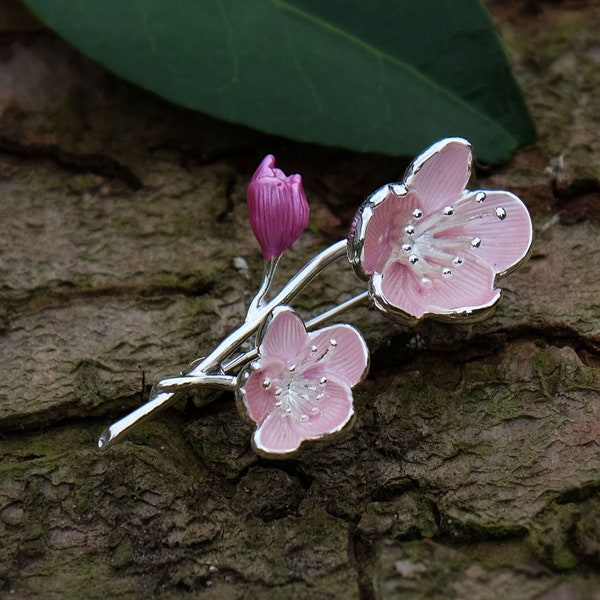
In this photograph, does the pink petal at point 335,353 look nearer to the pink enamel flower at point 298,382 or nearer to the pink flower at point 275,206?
the pink enamel flower at point 298,382

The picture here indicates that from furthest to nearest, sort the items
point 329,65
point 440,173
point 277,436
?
point 329,65
point 440,173
point 277,436

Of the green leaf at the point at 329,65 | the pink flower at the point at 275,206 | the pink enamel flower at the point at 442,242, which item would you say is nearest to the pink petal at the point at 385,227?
the pink enamel flower at the point at 442,242

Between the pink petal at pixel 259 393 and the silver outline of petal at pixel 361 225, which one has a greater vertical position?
the silver outline of petal at pixel 361 225

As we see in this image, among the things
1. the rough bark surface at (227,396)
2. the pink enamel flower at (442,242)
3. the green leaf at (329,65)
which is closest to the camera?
the rough bark surface at (227,396)

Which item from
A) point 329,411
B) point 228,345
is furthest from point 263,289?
point 329,411

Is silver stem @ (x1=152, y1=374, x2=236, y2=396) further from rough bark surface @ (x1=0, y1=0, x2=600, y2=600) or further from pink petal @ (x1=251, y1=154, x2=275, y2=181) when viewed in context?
pink petal @ (x1=251, y1=154, x2=275, y2=181)

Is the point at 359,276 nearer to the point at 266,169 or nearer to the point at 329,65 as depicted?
the point at 266,169

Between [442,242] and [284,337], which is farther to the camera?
[442,242]

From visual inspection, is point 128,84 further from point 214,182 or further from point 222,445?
point 222,445
